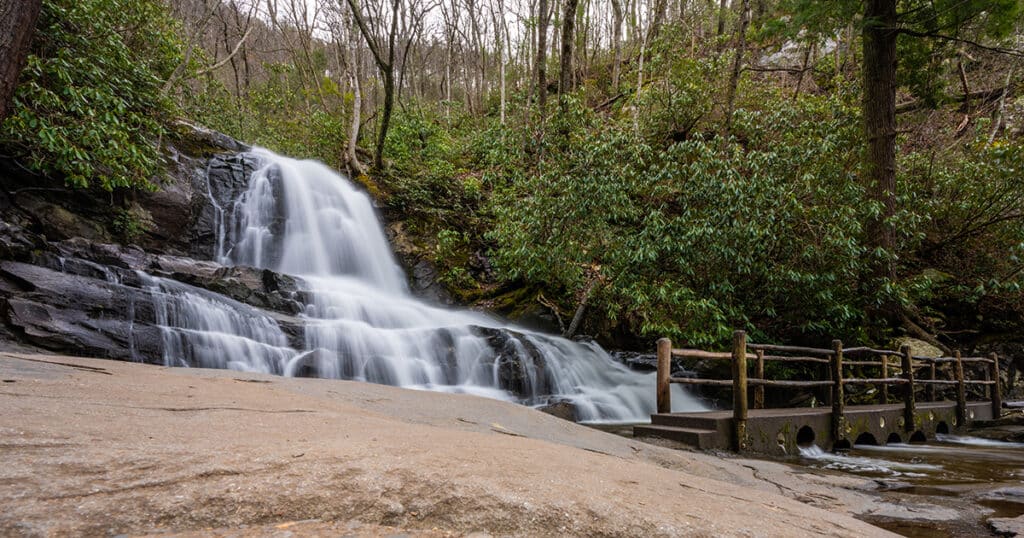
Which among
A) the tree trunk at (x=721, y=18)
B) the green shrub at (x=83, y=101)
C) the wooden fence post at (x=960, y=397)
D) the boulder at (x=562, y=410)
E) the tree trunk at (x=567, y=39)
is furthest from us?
the tree trunk at (x=721, y=18)

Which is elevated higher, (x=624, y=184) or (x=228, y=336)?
(x=624, y=184)

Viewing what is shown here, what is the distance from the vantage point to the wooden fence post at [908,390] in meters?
8.31

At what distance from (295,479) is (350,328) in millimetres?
7508

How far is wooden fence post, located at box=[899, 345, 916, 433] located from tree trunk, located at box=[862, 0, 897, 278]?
2.55m

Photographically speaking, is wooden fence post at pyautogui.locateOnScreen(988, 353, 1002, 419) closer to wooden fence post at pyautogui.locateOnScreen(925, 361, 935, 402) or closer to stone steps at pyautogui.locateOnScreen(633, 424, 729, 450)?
wooden fence post at pyautogui.locateOnScreen(925, 361, 935, 402)

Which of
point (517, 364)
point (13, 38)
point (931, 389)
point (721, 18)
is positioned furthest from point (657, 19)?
point (13, 38)

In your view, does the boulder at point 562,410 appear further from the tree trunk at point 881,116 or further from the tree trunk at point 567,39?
the tree trunk at point 567,39

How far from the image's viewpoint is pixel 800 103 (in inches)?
517

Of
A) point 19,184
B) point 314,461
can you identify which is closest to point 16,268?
point 19,184

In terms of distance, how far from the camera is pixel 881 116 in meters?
10.9

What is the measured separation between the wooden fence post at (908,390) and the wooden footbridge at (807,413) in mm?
13

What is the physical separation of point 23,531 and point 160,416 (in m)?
1.55

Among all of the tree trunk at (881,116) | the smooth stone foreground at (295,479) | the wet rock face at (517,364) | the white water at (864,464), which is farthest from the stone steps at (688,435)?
the tree trunk at (881,116)

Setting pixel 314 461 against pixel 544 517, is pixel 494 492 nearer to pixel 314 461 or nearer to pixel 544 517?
pixel 544 517
